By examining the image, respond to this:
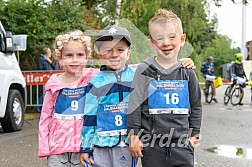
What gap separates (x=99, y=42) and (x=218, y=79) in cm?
1718

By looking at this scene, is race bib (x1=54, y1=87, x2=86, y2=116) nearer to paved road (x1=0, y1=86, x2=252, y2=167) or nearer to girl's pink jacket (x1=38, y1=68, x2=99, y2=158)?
girl's pink jacket (x1=38, y1=68, x2=99, y2=158)

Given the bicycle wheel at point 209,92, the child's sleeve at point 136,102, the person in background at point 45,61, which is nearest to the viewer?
the child's sleeve at point 136,102

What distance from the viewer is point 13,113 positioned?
9.42 meters

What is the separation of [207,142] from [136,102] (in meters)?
4.94

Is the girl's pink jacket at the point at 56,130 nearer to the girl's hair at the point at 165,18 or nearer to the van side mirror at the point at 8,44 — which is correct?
the girl's hair at the point at 165,18

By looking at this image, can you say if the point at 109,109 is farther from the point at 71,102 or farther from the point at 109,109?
the point at 71,102

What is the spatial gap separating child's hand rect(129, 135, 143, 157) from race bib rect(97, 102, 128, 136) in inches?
4.7

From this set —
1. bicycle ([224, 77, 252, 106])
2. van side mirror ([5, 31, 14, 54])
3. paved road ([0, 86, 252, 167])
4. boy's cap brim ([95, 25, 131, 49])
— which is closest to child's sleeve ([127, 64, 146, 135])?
boy's cap brim ([95, 25, 131, 49])

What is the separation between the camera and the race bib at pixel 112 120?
11.1 ft

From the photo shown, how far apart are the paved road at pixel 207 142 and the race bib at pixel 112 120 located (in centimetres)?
287

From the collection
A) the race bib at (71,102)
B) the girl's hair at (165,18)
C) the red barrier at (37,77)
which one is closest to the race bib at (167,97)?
the girl's hair at (165,18)

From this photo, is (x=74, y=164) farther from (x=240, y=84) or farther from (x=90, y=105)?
(x=240, y=84)

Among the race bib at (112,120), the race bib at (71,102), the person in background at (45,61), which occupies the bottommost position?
the race bib at (112,120)

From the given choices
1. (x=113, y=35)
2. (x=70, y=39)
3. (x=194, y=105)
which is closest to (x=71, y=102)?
(x=70, y=39)
